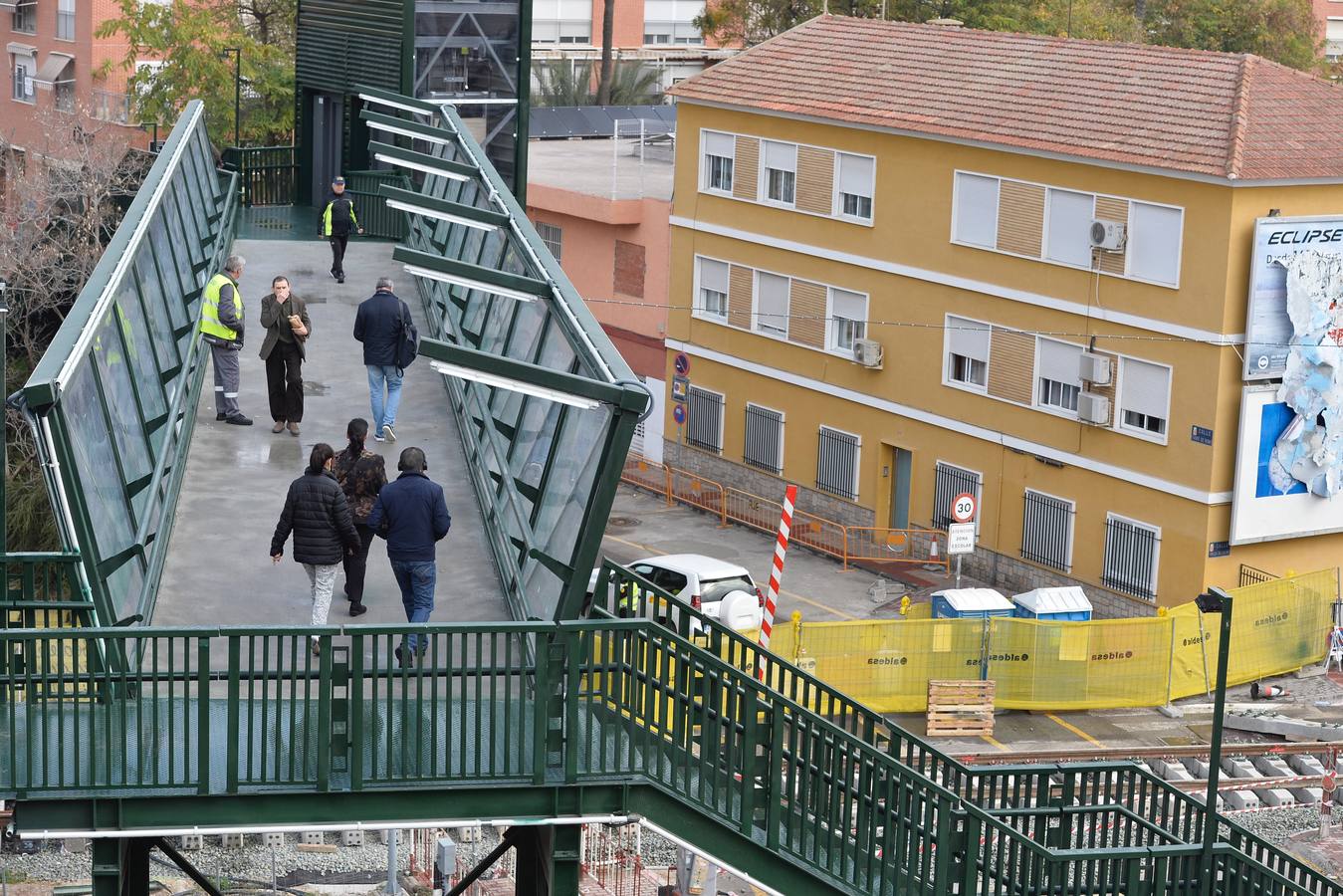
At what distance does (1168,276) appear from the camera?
36.7 metres

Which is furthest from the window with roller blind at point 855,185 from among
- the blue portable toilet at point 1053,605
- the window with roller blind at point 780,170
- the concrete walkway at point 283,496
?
the concrete walkway at point 283,496

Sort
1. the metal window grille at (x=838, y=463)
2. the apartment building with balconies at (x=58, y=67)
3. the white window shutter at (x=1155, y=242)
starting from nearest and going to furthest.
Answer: the white window shutter at (x=1155, y=242) → the metal window grille at (x=838, y=463) → the apartment building with balconies at (x=58, y=67)

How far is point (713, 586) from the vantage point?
34.2 m

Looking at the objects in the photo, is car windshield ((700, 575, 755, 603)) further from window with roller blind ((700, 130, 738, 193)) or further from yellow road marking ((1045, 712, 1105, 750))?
window with roller blind ((700, 130, 738, 193))

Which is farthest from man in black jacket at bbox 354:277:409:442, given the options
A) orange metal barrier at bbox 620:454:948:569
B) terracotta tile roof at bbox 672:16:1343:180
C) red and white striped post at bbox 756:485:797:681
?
orange metal barrier at bbox 620:454:948:569

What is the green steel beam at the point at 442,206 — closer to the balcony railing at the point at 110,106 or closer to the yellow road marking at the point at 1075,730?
the yellow road marking at the point at 1075,730

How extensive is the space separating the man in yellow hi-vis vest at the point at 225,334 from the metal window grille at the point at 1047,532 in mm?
23224

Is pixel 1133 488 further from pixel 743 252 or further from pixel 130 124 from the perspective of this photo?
pixel 130 124

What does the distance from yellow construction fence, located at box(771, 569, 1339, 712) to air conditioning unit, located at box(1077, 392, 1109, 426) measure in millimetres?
4610

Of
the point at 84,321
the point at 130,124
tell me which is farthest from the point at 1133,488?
the point at 130,124

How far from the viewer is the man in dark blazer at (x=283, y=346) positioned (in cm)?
1798

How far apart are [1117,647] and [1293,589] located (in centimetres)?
419

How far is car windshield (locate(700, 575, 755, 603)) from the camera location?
1341 inches

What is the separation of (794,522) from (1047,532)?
702 centimetres
